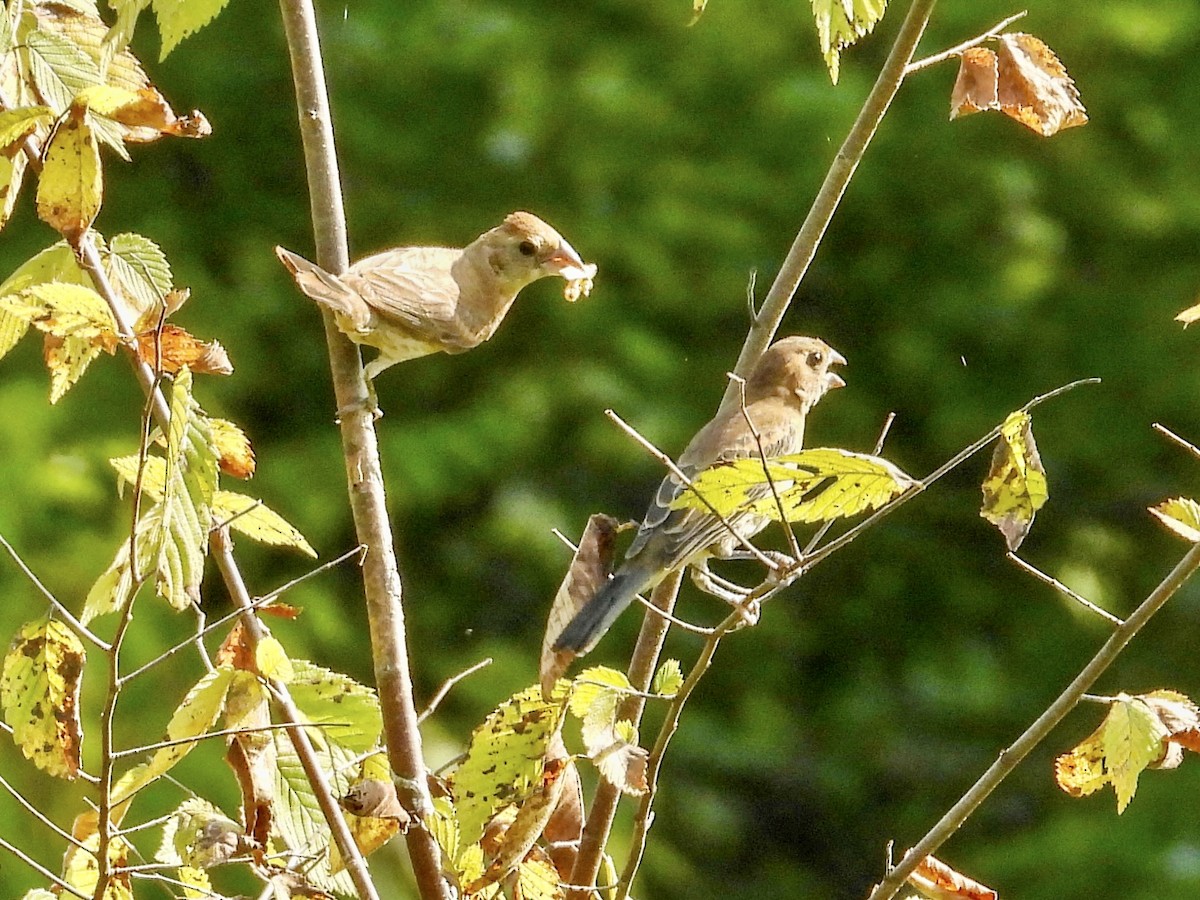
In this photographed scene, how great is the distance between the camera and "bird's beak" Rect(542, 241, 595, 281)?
91.9 inches

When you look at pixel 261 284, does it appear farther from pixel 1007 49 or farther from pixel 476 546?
pixel 1007 49

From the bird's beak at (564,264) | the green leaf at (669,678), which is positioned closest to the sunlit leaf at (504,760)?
the green leaf at (669,678)

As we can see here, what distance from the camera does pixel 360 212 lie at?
4543mm

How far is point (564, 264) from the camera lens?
2.44 metres

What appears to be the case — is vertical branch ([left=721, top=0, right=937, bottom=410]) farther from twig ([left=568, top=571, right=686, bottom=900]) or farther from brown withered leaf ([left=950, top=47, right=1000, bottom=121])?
twig ([left=568, top=571, right=686, bottom=900])

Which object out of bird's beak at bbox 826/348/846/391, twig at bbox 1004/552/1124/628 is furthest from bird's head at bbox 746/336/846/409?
twig at bbox 1004/552/1124/628

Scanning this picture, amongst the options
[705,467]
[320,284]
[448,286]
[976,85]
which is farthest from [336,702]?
[448,286]

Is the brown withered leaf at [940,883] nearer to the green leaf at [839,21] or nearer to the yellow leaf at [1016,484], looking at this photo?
the yellow leaf at [1016,484]

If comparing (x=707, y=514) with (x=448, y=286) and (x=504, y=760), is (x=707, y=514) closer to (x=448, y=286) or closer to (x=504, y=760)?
(x=504, y=760)

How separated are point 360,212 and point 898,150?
4.93ft

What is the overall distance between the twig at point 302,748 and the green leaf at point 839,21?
655 mm

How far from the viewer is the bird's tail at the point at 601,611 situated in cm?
146

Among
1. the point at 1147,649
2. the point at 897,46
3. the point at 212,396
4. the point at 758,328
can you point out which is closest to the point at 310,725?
the point at 758,328

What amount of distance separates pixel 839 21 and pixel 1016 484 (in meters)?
0.42
